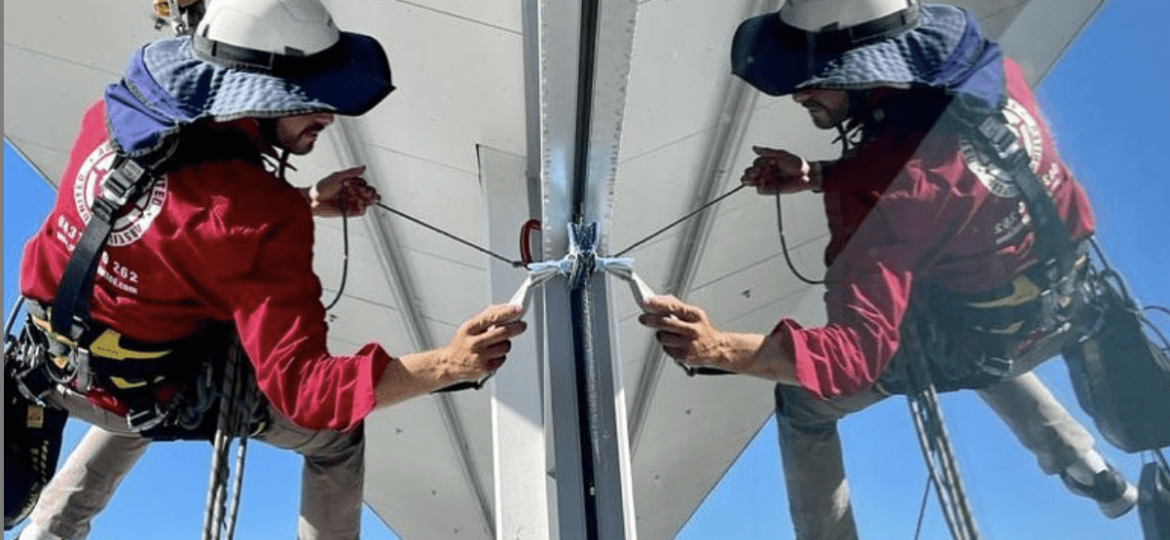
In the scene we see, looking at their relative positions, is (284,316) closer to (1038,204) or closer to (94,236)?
(94,236)

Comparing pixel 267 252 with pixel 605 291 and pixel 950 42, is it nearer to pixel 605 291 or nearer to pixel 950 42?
pixel 605 291

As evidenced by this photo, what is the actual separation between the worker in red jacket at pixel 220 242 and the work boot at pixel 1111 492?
0.86 metres

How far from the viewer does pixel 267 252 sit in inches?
55.6

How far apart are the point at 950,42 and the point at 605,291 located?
1.05 meters

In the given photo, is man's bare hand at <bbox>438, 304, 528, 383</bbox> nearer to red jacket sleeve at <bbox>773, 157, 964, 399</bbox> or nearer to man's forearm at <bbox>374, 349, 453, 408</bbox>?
man's forearm at <bbox>374, 349, 453, 408</bbox>

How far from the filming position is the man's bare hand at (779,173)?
1.44 metres

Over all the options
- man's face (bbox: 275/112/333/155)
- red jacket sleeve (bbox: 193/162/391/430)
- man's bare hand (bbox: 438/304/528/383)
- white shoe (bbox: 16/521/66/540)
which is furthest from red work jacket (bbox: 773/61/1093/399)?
white shoe (bbox: 16/521/66/540)

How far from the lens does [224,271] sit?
140 centimetres

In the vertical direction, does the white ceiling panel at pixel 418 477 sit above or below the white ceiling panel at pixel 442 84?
below

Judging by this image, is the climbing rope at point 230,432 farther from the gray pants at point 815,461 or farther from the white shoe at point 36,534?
the gray pants at point 815,461

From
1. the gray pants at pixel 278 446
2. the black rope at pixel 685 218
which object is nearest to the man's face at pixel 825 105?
the black rope at pixel 685 218

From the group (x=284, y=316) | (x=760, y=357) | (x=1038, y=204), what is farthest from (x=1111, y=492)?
(x=284, y=316)

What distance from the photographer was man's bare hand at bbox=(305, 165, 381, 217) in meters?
1.86

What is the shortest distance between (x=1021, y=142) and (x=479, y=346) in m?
0.79
